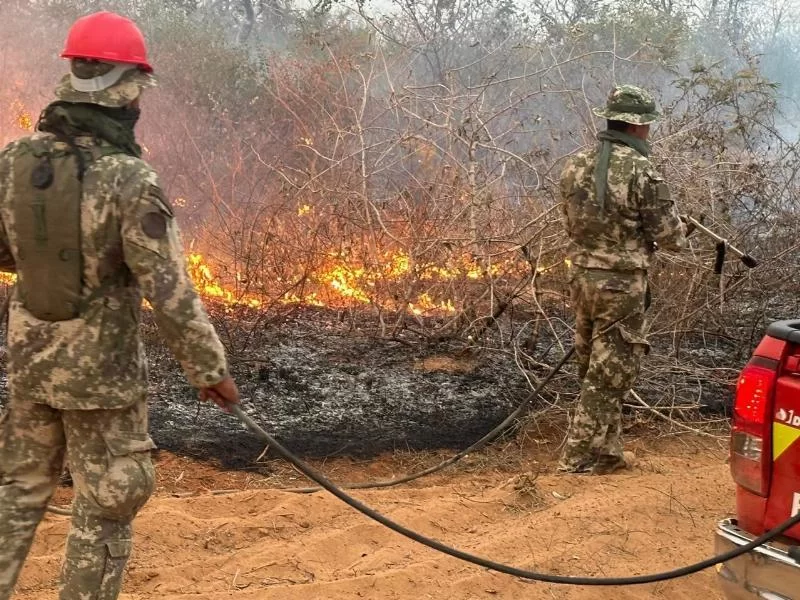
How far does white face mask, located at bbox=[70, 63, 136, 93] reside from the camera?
258 centimetres

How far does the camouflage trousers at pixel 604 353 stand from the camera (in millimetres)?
4988

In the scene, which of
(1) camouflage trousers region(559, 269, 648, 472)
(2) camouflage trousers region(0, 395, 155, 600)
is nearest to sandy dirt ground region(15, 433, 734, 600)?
(1) camouflage trousers region(559, 269, 648, 472)

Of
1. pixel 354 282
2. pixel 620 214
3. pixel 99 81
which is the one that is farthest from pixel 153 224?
pixel 354 282

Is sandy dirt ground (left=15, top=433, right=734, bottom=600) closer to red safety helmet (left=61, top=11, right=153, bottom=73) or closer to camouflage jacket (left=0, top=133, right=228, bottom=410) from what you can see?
camouflage jacket (left=0, top=133, right=228, bottom=410)

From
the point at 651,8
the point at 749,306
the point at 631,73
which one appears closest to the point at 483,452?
the point at 749,306

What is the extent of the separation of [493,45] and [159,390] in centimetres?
1406

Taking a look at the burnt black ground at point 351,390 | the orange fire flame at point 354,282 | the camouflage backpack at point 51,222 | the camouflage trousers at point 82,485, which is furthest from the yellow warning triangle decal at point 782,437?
the orange fire flame at point 354,282

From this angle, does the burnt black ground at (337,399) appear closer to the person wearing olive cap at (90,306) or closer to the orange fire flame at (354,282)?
the orange fire flame at (354,282)

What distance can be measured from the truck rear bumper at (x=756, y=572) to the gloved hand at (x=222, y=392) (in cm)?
170

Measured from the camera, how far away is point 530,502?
179 inches

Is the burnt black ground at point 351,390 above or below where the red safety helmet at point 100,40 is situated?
below

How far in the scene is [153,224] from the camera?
253 cm

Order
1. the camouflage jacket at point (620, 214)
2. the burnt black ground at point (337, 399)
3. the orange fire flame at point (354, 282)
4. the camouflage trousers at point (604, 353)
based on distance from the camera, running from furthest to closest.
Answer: the orange fire flame at point (354, 282)
the burnt black ground at point (337, 399)
the camouflage trousers at point (604, 353)
the camouflage jacket at point (620, 214)

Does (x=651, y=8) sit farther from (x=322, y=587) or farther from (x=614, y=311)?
(x=322, y=587)
